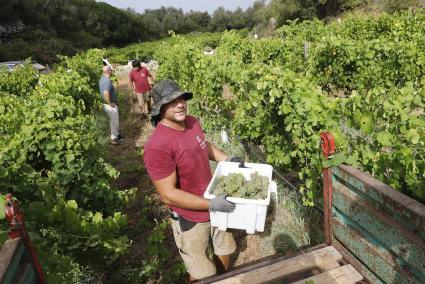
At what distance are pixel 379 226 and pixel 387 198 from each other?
0.22 metres

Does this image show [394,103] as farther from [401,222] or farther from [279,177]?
[279,177]

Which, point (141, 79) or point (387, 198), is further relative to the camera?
point (141, 79)

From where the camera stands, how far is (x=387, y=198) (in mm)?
1896

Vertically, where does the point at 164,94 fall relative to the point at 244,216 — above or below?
above

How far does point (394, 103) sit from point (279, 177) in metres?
2.06

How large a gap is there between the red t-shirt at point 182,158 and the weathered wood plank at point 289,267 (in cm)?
66

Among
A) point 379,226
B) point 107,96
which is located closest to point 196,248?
point 379,226

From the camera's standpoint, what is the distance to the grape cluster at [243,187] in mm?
2590

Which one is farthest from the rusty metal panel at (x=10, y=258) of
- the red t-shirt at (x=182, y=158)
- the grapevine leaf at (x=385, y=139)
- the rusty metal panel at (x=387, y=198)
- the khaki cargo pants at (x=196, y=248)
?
the grapevine leaf at (x=385, y=139)

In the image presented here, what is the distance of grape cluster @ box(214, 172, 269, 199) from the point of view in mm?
2590

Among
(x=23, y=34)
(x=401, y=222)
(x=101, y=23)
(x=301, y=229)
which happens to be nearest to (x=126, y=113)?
(x=301, y=229)

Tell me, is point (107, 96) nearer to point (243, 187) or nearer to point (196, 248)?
point (196, 248)

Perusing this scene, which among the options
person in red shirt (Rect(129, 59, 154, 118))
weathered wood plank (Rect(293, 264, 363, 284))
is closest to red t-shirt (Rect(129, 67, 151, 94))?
person in red shirt (Rect(129, 59, 154, 118))

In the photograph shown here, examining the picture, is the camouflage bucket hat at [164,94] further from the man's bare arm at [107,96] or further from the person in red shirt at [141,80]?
the person in red shirt at [141,80]
